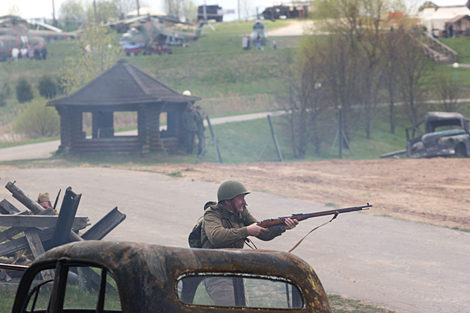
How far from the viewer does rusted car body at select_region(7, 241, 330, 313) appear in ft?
6.26

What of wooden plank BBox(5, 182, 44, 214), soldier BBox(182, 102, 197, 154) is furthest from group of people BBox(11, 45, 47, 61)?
wooden plank BBox(5, 182, 44, 214)

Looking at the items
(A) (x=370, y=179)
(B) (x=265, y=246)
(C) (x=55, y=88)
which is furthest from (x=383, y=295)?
(C) (x=55, y=88)

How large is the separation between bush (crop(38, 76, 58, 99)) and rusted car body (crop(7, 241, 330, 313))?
168ft

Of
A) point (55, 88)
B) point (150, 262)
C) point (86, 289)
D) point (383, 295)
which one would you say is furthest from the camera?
point (55, 88)

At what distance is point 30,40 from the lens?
64438 mm

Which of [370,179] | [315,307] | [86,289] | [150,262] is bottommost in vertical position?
[370,179]

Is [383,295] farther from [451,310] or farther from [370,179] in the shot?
[370,179]

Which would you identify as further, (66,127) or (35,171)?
(66,127)

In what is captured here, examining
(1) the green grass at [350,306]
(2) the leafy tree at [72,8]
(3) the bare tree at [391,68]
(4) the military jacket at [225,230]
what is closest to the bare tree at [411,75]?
(3) the bare tree at [391,68]

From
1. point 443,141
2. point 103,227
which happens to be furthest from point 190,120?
point 103,227

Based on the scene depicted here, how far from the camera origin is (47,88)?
165 ft

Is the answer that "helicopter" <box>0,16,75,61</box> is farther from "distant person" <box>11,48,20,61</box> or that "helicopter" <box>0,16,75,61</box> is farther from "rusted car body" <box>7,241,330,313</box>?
"rusted car body" <box>7,241,330,313</box>

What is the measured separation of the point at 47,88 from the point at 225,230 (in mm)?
50348

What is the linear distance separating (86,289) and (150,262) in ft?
13.4
